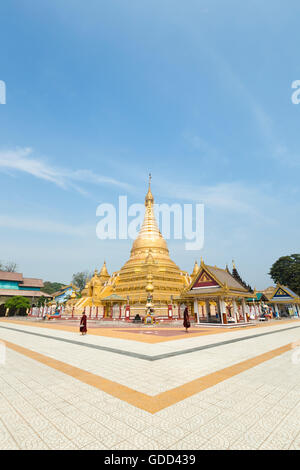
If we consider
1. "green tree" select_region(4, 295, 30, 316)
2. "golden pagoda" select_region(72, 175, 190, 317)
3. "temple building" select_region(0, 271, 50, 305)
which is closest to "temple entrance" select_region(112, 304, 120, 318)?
"golden pagoda" select_region(72, 175, 190, 317)

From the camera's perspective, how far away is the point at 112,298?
28.2m

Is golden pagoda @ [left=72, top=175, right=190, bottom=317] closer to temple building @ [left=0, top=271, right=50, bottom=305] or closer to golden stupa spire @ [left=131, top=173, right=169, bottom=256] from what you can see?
golden stupa spire @ [left=131, top=173, right=169, bottom=256]

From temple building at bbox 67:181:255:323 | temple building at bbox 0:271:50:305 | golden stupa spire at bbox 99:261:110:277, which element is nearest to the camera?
temple building at bbox 67:181:255:323

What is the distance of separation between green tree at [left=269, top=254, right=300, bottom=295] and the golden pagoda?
27703mm

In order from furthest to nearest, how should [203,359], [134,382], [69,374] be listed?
1. [203,359]
2. [69,374]
3. [134,382]

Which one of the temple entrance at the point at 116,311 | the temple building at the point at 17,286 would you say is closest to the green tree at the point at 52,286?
the temple building at the point at 17,286

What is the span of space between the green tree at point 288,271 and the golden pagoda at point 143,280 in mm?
27703

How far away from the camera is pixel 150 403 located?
390 cm

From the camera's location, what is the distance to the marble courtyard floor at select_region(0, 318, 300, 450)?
2.83 m

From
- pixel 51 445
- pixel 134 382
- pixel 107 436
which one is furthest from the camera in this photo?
pixel 134 382

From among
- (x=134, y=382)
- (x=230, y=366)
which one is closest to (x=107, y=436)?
(x=134, y=382)
